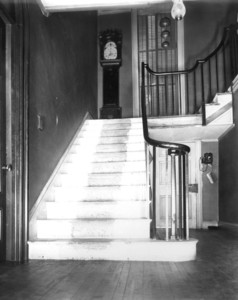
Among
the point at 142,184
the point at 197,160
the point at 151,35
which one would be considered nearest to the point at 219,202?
the point at 197,160

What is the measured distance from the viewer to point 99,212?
11.7 ft

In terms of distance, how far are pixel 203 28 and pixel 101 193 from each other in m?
5.36

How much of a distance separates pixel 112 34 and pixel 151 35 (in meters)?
0.95

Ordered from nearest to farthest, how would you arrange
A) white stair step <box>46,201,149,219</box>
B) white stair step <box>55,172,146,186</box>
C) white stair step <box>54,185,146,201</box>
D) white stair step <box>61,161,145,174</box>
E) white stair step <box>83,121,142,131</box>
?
1. white stair step <box>46,201,149,219</box>
2. white stair step <box>54,185,146,201</box>
3. white stair step <box>55,172,146,186</box>
4. white stair step <box>61,161,145,174</box>
5. white stair step <box>83,121,142,131</box>

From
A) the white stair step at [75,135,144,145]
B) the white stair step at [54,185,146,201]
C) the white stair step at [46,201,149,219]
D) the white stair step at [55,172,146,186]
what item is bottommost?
the white stair step at [46,201,149,219]

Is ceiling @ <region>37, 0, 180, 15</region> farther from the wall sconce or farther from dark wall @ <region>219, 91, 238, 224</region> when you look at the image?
the wall sconce

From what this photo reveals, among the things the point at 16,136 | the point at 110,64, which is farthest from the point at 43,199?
the point at 110,64

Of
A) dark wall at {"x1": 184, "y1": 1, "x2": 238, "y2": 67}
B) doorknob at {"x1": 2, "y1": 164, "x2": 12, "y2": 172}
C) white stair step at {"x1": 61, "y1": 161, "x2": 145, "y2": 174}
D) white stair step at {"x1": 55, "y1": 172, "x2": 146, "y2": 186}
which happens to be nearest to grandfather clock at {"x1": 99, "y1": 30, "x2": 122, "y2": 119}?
dark wall at {"x1": 184, "y1": 1, "x2": 238, "y2": 67}

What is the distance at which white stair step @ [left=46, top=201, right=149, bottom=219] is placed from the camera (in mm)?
3520

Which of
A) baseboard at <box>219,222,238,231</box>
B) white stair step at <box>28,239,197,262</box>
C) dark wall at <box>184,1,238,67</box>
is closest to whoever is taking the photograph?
white stair step at <box>28,239,197,262</box>

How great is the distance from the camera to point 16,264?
9.31 feet

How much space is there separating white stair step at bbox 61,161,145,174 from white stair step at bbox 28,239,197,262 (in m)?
1.52

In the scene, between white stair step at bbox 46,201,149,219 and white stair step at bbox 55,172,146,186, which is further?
white stair step at bbox 55,172,146,186

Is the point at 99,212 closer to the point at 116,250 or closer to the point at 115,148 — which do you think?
the point at 116,250
